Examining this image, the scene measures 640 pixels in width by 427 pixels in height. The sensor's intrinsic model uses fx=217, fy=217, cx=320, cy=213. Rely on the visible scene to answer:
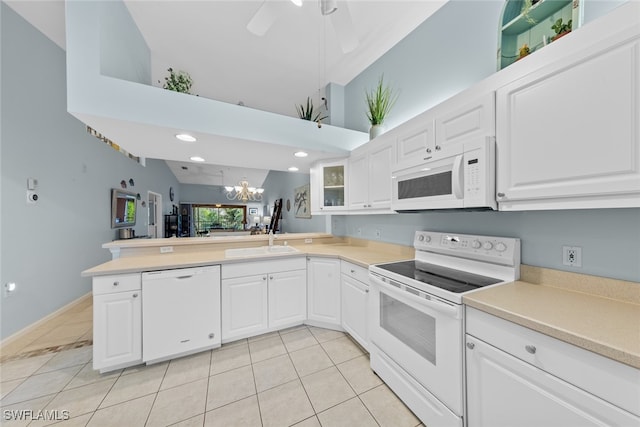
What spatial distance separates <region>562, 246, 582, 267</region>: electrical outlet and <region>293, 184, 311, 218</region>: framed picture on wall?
376 centimetres

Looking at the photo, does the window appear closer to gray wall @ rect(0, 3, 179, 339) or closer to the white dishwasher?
gray wall @ rect(0, 3, 179, 339)

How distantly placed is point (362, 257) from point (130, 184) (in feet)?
17.0

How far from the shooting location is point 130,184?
4.60m

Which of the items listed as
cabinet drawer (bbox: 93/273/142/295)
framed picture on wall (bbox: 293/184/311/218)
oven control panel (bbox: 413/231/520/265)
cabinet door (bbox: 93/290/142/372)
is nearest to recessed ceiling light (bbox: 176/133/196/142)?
cabinet drawer (bbox: 93/273/142/295)

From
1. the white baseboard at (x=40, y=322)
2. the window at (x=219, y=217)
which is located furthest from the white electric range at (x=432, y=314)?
the window at (x=219, y=217)

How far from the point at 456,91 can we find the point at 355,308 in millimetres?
2202

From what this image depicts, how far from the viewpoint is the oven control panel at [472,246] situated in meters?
1.41

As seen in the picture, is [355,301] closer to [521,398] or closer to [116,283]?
[521,398]

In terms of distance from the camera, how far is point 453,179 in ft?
4.57

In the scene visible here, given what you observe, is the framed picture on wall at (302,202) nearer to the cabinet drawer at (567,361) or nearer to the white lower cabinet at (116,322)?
the white lower cabinet at (116,322)

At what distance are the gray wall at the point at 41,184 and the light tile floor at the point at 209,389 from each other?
0.75 meters

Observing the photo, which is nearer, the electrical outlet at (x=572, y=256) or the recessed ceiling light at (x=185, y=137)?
the electrical outlet at (x=572, y=256)

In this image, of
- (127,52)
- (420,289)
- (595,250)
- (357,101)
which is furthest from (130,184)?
(595,250)

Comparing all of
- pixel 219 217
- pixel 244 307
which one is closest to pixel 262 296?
pixel 244 307
